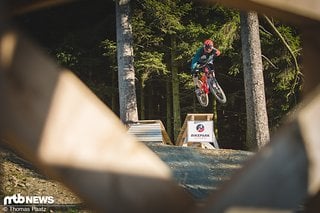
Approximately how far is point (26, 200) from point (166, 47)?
15.9 meters

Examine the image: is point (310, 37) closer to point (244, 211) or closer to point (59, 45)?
point (244, 211)

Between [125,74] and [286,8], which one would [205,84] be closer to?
[125,74]

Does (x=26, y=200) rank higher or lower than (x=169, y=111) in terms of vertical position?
lower

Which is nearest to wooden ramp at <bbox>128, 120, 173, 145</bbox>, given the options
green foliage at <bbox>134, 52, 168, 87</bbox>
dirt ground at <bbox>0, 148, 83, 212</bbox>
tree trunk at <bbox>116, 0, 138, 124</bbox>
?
tree trunk at <bbox>116, 0, 138, 124</bbox>

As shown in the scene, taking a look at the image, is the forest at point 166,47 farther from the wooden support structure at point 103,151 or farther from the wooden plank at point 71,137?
the wooden plank at point 71,137

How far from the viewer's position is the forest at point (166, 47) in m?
18.8

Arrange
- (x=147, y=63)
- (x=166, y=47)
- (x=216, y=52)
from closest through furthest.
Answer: (x=216, y=52)
(x=147, y=63)
(x=166, y=47)

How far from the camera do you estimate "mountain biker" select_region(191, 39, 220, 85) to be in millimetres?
17891

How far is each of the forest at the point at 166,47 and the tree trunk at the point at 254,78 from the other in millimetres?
2901

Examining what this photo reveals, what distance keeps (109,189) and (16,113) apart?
10.7 inches

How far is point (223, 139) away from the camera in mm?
27562

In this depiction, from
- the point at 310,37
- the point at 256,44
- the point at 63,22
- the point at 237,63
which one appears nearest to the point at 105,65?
the point at 63,22

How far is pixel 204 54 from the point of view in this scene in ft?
60.6

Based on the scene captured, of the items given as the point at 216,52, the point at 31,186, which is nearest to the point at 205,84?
the point at 216,52
